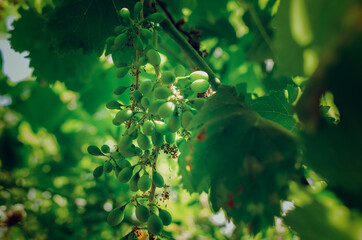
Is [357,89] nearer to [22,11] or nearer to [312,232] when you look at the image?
[312,232]

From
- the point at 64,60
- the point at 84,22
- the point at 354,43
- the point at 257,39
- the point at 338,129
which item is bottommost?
the point at 257,39

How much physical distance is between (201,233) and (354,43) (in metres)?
2.72

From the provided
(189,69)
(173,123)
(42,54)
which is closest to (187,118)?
(173,123)

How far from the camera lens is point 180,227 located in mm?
2980

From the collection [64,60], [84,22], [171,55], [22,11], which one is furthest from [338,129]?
[22,11]

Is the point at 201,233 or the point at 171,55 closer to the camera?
the point at 171,55

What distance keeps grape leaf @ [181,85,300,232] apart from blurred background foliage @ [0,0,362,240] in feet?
0.25

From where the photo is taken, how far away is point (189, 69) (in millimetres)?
1925

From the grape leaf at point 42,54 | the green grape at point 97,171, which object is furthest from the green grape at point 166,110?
the grape leaf at point 42,54

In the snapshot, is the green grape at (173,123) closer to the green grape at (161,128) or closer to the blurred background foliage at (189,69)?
the green grape at (161,128)

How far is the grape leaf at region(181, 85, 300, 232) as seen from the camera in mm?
771

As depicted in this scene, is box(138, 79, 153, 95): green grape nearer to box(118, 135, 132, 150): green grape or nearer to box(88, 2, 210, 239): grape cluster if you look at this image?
box(88, 2, 210, 239): grape cluster

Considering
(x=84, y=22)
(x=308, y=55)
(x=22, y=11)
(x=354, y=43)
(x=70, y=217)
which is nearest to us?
(x=354, y=43)

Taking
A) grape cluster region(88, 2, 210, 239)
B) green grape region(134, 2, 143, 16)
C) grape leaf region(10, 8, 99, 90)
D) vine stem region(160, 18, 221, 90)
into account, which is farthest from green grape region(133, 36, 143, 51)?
grape leaf region(10, 8, 99, 90)
